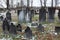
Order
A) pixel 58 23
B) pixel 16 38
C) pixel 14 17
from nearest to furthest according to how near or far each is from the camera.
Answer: pixel 16 38
pixel 58 23
pixel 14 17

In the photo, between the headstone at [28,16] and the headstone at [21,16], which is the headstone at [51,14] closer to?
the headstone at [28,16]

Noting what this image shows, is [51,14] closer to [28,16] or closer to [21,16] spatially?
[28,16]

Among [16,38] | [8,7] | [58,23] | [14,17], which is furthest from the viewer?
[14,17]

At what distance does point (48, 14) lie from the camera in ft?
32.6

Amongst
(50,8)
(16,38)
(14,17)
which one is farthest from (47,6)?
(16,38)

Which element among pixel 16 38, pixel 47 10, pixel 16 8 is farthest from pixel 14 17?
pixel 16 38

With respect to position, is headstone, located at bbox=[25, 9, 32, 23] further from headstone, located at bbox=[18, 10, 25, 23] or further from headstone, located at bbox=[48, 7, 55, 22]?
headstone, located at bbox=[48, 7, 55, 22]

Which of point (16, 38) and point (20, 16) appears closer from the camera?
point (16, 38)

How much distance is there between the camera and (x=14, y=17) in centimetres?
1077

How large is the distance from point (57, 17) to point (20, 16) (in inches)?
54.8

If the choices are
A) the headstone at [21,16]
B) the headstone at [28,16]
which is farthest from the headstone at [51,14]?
the headstone at [21,16]

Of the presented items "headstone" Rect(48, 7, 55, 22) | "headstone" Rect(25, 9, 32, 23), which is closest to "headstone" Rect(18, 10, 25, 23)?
"headstone" Rect(25, 9, 32, 23)

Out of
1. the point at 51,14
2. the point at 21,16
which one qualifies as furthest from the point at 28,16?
the point at 51,14

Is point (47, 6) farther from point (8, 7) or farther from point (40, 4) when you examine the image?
point (8, 7)
